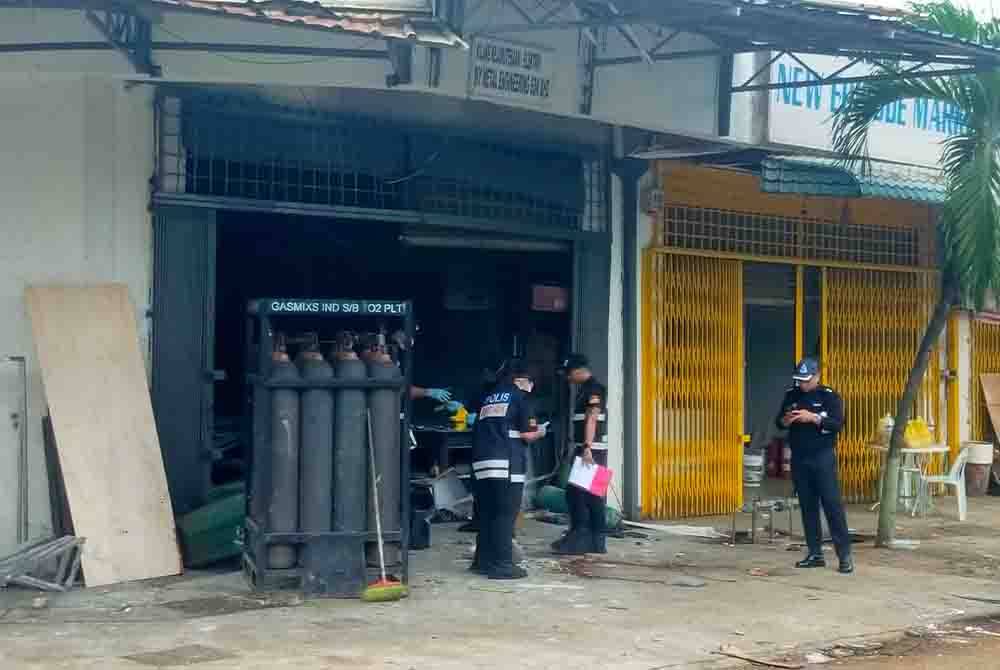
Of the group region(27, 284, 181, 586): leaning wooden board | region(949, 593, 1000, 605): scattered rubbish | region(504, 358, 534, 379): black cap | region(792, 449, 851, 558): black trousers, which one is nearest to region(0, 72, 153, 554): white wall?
region(27, 284, 181, 586): leaning wooden board

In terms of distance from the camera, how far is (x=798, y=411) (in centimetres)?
1124

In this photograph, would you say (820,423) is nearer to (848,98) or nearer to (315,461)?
(848,98)

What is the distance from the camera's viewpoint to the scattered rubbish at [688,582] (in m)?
10.5

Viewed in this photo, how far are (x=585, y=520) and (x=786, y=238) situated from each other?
16.9 feet

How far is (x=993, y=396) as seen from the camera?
1780 centimetres

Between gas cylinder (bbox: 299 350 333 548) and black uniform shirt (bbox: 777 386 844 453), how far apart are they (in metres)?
3.88

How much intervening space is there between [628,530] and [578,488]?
1754 mm

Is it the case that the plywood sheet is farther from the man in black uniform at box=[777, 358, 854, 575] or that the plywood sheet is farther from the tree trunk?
the man in black uniform at box=[777, 358, 854, 575]

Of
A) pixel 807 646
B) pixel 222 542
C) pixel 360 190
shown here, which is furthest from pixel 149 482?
pixel 807 646

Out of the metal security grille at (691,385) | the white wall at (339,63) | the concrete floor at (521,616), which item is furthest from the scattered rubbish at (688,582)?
the white wall at (339,63)

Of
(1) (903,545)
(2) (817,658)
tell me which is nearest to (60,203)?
(2) (817,658)

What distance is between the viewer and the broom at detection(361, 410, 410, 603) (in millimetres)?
9398

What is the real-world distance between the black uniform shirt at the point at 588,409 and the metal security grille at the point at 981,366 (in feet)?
25.6

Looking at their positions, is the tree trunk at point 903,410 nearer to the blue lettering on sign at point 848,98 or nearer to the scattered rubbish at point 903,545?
the scattered rubbish at point 903,545
